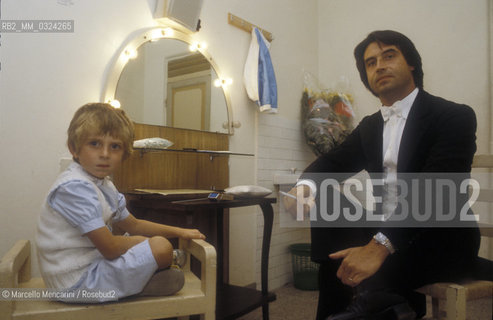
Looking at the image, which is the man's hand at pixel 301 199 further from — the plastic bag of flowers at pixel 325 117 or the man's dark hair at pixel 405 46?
the plastic bag of flowers at pixel 325 117

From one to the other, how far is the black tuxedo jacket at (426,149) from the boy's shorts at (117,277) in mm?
605

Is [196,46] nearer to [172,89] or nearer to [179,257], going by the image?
[172,89]

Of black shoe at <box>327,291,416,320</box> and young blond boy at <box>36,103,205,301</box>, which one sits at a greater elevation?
young blond boy at <box>36,103,205,301</box>

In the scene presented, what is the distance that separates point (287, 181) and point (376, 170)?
1357 mm

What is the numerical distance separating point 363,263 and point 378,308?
0.13 metres

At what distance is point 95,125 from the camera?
1.10 metres

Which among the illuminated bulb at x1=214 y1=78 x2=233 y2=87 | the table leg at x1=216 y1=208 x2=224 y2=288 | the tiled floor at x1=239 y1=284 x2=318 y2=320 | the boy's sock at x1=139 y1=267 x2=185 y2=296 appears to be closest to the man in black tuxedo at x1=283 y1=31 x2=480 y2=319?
the boy's sock at x1=139 y1=267 x2=185 y2=296

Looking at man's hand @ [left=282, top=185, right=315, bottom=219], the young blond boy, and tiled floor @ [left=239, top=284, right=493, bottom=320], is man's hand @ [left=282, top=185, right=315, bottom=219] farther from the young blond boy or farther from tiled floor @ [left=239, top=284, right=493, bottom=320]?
tiled floor @ [left=239, top=284, right=493, bottom=320]

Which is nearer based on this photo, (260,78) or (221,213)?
(221,213)

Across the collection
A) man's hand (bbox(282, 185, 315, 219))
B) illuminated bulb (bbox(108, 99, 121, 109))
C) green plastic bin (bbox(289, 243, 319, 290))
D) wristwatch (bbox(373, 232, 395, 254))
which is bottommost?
green plastic bin (bbox(289, 243, 319, 290))

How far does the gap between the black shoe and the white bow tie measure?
2.33 ft

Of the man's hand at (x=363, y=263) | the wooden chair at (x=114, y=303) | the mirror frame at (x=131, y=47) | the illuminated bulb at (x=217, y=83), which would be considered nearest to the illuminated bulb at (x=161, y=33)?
the mirror frame at (x=131, y=47)

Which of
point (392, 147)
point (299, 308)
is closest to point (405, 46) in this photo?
point (392, 147)

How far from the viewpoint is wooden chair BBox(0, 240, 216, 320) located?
2.95ft
